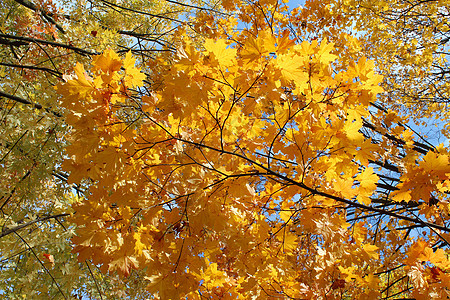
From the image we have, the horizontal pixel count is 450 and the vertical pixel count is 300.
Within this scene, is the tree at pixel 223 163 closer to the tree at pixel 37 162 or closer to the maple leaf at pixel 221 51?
the maple leaf at pixel 221 51

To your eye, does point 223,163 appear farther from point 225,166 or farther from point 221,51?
point 221,51

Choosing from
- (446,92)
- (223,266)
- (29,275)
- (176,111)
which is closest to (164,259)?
(176,111)

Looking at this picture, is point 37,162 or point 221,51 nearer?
point 221,51

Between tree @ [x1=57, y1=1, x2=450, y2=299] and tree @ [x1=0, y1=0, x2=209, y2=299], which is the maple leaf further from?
tree @ [x1=0, y1=0, x2=209, y2=299]

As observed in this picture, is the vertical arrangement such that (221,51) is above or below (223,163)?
above

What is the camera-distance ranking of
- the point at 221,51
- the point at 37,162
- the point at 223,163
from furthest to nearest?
the point at 37,162 → the point at 223,163 → the point at 221,51

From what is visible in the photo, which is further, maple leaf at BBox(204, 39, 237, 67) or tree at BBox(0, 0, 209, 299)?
tree at BBox(0, 0, 209, 299)

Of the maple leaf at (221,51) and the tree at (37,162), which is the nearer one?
the maple leaf at (221,51)

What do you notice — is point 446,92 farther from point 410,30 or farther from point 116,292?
point 116,292

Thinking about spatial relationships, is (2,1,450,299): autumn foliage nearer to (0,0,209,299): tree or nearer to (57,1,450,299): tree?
(57,1,450,299): tree

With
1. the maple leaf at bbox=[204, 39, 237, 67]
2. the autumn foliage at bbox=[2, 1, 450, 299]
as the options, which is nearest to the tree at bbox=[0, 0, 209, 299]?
the autumn foliage at bbox=[2, 1, 450, 299]

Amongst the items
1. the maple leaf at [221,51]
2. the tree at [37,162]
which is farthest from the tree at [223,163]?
the tree at [37,162]

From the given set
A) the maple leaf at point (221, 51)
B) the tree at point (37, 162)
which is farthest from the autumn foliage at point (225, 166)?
the tree at point (37, 162)

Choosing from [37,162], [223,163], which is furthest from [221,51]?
[37,162]
